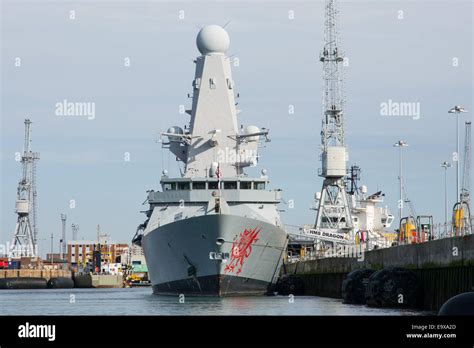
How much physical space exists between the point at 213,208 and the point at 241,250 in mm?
3217

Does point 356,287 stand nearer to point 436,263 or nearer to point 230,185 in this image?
point 436,263

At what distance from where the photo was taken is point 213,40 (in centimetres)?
7875

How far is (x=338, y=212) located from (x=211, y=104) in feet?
103

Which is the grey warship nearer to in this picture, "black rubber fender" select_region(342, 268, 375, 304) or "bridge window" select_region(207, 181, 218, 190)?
"bridge window" select_region(207, 181, 218, 190)

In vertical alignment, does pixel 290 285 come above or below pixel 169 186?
below

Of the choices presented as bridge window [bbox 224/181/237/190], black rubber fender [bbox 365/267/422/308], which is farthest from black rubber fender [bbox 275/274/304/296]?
black rubber fender [bbox 365/267/422/308]

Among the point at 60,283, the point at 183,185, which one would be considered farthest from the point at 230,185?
the point at 60,283

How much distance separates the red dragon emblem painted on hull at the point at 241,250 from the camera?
2549 inches

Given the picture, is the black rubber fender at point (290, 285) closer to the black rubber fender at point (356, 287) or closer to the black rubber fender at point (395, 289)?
the black rubber fender at point (356, 287)

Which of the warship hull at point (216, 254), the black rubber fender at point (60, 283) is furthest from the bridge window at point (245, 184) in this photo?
the black rubber fender at point (60, 283)

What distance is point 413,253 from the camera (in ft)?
167

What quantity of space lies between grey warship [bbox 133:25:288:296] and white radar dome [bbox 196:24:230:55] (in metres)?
0.07
